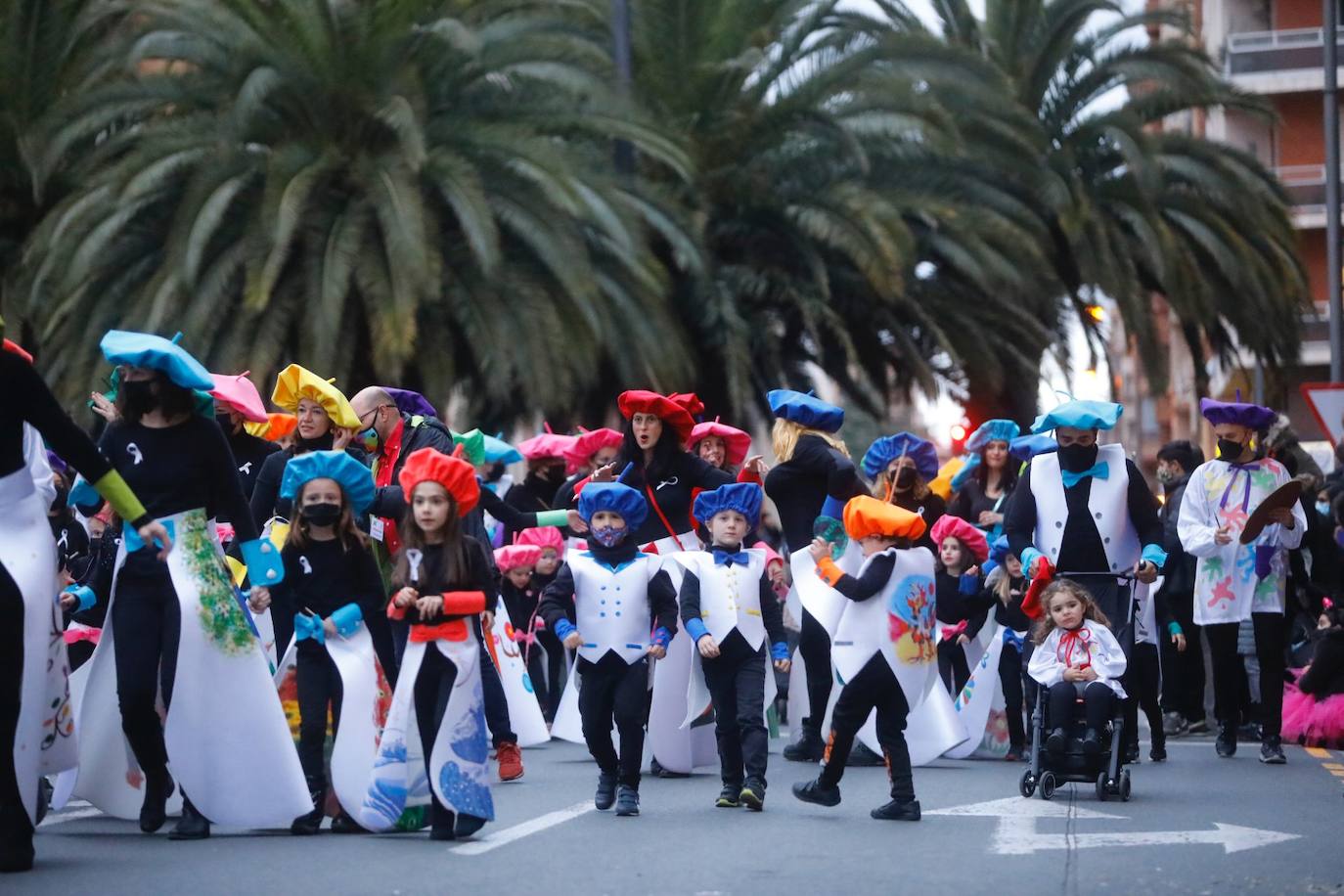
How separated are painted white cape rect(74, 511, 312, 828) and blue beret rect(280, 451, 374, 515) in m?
0.46

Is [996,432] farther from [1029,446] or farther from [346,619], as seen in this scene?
[346,619]

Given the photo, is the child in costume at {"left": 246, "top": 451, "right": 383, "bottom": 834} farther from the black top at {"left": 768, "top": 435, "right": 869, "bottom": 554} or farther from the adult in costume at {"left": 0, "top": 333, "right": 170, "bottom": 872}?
the black top at {"left": 768, "top": 435, "right": 869, "bottom": 554}

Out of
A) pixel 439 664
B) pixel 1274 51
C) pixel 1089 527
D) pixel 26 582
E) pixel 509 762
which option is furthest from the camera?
pixel 1274 51

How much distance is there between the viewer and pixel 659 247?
91.9ft

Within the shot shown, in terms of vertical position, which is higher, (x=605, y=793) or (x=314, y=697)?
(x=314, y=697)

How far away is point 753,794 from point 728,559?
1164 millimetres

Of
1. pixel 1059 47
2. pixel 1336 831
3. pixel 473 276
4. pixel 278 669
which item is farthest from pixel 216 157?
pixel 1336 831

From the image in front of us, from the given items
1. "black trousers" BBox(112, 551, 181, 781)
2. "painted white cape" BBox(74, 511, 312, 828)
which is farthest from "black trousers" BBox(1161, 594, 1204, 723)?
"black trousers" BBox(112, 551, 181, 781)

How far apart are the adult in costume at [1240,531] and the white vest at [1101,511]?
61.5 inches

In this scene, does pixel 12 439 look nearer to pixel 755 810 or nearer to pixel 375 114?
pixel 755 810

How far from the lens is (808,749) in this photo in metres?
12.7

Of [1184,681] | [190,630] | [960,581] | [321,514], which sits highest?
[321,514]

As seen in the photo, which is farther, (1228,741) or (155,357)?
(1228,741)

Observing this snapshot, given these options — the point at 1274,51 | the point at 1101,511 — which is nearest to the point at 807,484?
the point at 1101,511
